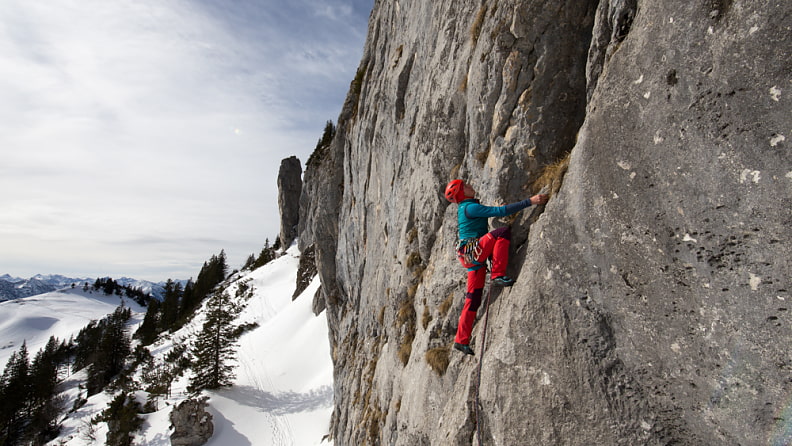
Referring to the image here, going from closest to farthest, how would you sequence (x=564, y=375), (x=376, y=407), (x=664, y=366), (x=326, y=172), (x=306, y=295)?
(x=664, y=366) → (x=564, y=375) → (x=376, y=407) → (x=326, y=172) → (x=306, y=295)

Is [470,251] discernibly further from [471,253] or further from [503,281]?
[503,281]

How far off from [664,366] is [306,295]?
4245 cm

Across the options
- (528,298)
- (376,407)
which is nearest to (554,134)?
(528,298)

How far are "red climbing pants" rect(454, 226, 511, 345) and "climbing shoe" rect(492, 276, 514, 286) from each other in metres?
0.08

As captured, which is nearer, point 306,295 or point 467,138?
point 467,138

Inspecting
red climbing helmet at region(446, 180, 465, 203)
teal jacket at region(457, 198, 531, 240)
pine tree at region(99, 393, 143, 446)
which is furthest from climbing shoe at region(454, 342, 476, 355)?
pine tree at region(99, 393, 143, 446)

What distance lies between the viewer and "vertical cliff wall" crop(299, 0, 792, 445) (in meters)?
3.39

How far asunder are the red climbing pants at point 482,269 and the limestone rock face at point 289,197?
251 feet

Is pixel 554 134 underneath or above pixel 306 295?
Answer: above

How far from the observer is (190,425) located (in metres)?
23.9

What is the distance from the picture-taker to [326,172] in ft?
84.4

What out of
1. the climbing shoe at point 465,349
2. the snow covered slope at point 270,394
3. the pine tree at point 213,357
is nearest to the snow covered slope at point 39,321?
the snow covered slope at point 270,394

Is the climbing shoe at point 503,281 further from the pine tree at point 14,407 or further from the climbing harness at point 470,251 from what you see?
the pine tree at point 14,407

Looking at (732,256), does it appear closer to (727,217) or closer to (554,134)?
(727,217)
